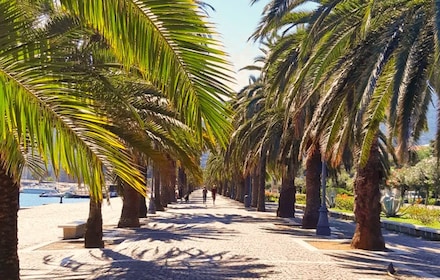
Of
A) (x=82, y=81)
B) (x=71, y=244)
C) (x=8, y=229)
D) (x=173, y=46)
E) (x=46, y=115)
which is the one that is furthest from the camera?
(x=71, y=244)

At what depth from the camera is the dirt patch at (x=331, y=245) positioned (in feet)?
54.3

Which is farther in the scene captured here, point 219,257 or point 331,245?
point 331,245

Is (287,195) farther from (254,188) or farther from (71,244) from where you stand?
(254,188)

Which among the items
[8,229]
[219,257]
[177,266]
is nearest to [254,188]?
[219,257]

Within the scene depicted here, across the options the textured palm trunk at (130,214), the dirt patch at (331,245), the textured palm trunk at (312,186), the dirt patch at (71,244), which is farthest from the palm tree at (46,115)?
the textured palm trunk at (312,186)

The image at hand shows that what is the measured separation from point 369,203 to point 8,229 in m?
10.6

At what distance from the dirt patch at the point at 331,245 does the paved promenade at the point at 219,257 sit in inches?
1.2

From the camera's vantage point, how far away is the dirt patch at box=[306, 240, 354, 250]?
16562mm

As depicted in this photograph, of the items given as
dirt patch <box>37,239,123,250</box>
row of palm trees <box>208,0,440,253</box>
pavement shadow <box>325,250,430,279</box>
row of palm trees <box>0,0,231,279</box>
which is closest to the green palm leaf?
row of palm trees <box>0,0,231,279</box>

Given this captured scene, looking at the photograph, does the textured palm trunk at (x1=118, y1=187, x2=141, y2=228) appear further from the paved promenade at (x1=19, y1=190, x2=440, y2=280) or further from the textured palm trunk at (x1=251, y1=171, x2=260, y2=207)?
the textured palm trunk at (x1=251, y1=171, x2=260, y2=207)

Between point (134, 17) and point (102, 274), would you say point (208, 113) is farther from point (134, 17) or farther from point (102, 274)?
point (102, 274)

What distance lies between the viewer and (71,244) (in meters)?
17.0

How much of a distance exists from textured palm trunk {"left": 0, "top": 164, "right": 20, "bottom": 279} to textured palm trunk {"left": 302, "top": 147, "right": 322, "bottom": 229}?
1559 cm

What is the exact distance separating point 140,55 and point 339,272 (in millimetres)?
8422
